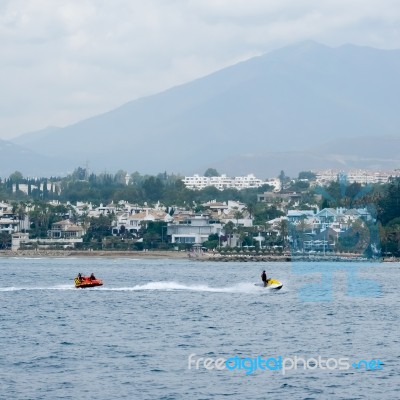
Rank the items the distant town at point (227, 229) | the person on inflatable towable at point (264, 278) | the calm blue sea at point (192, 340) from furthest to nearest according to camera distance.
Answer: the distant town at point (227, 229) < the person on inflatable towable at point (264, 278) < the calm blue sea at point (192, 340)

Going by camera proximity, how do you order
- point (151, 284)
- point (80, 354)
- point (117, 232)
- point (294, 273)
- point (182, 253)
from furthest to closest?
point (117, 232) → point (182, 253) → point (294, 273) → point (151, 284) → point (80, 354)

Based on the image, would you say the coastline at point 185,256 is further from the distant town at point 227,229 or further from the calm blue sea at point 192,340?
the calm blue sea at point 192,340

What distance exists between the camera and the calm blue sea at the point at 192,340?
126 feet

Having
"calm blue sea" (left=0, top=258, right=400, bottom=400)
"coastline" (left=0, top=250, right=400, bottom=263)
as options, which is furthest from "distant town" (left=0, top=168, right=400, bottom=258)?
"calm blue sea" (left=0, top=258, right=400, bottom=400)

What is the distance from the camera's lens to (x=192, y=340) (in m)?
49.2

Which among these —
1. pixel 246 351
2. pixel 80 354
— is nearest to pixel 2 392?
pixel 80 354

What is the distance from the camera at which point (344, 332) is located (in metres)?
52.4

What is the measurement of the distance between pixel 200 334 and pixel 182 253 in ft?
373

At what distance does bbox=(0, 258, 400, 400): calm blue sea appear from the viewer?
3841 cm

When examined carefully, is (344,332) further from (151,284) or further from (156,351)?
(151,284)

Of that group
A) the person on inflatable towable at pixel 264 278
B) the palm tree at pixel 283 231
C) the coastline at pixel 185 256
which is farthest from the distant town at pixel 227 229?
the person on inflatable towable at pixel 264 278

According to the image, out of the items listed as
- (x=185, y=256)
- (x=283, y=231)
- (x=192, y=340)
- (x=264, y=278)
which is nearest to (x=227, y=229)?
(x=283, y=231)

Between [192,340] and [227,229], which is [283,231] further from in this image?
[192,340]

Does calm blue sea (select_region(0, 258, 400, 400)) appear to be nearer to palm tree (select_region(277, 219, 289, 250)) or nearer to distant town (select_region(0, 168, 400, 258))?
distant town (select_region(0, 168, 400, 258))
